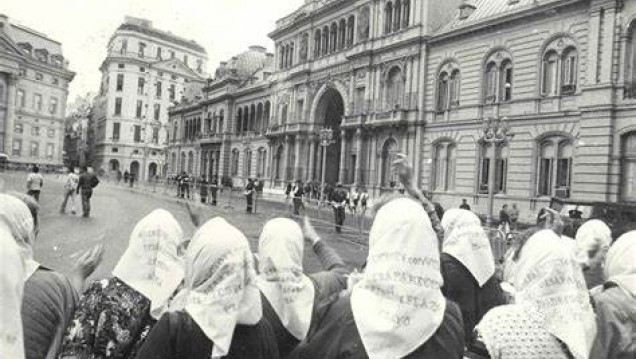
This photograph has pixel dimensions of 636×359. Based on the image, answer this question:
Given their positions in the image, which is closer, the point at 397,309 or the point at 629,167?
the point at 397,309

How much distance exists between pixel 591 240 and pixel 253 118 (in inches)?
1904

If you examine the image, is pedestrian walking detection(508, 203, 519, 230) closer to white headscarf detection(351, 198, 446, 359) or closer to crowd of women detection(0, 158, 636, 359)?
crowd of women detection(0, 158, 636, 359)

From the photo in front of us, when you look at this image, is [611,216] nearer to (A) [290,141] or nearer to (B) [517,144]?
(B) [517,144]

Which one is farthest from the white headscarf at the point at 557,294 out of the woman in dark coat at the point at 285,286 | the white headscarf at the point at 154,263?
the white headscarf at the point at 154,263

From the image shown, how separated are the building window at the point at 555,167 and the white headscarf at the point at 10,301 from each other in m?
26.0

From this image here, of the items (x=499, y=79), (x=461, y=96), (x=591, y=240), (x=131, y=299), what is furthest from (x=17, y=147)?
(x=591, y=240)

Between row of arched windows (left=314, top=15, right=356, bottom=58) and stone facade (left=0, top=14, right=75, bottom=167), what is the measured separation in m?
40.8

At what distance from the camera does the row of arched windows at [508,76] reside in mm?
25125

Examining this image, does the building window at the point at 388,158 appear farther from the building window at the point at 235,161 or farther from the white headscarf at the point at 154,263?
the white headscarf at the point at 154,263

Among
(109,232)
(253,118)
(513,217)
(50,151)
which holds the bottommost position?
(109,232)

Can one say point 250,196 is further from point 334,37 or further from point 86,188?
point 334,37

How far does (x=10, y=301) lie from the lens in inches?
74.0

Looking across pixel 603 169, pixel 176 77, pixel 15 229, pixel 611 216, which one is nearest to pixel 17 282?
pixel 15 229

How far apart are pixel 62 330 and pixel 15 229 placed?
2.23 feet
